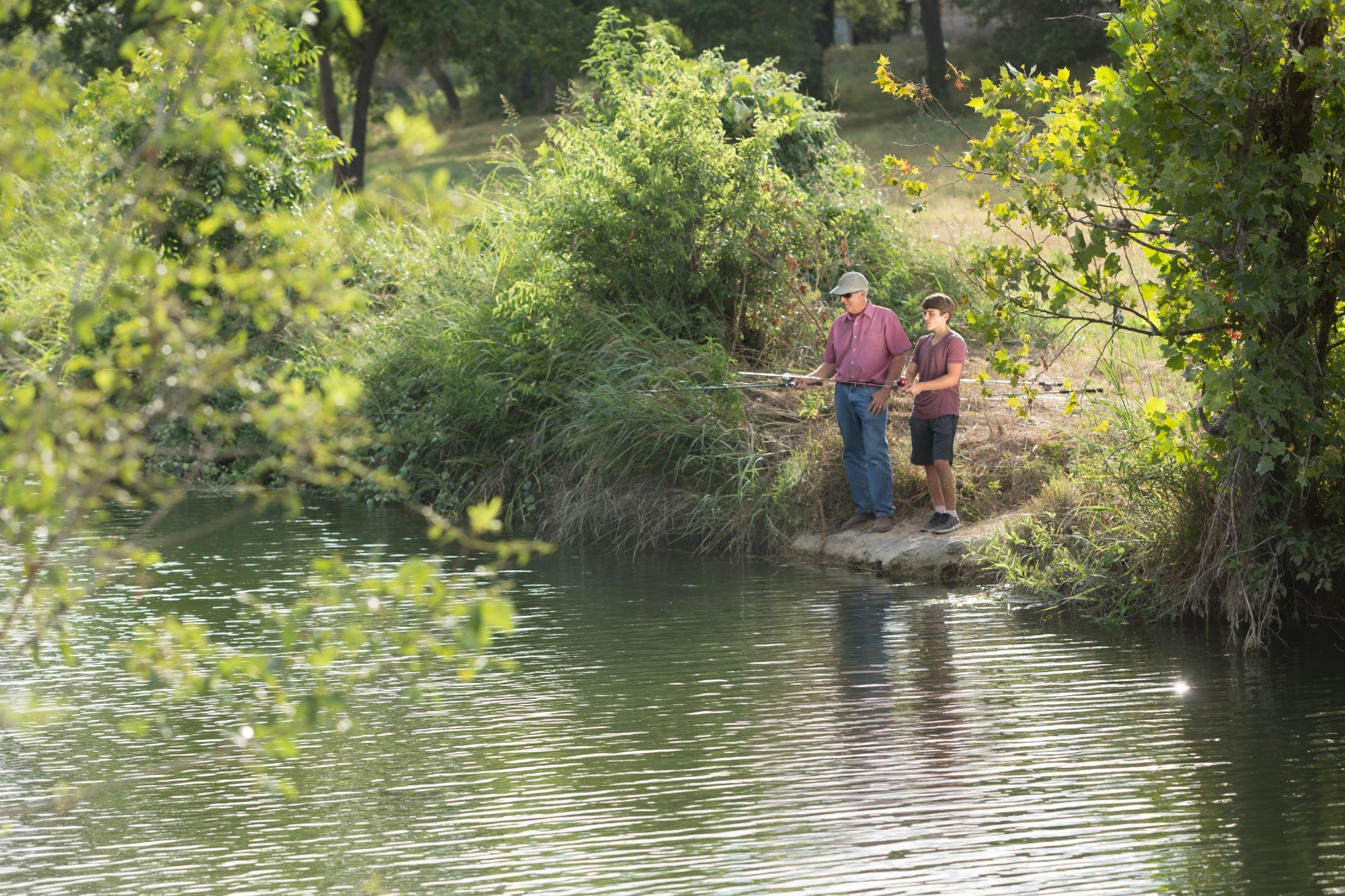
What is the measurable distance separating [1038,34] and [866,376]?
33.0 metres

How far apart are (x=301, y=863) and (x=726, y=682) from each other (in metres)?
3.21

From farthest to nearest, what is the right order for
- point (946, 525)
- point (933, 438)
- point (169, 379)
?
point (946, 525) → point (933, 438) → point (169, 379)

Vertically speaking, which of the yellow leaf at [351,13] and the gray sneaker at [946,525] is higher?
the yellow leaf at [351,13]

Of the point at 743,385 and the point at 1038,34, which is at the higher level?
the point at 1038,34

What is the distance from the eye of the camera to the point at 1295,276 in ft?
28.2

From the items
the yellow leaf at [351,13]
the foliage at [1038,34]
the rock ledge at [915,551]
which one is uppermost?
the foliage at [1038,34]

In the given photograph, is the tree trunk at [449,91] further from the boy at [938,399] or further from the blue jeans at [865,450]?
the boy at [938,399]

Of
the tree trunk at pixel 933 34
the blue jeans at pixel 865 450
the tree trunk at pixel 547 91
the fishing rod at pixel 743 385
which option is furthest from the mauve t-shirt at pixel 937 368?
the tree trunk at pixel 547 91

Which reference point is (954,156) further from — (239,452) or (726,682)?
(239,452)

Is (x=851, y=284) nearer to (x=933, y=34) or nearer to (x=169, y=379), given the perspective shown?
(x=169, y=379)

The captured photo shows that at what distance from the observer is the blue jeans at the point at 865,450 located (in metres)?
12.0

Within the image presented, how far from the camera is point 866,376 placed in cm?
1197

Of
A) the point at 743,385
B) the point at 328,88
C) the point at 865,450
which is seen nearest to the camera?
the point at 865,450

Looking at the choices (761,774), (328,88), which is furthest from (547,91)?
(761,774)
